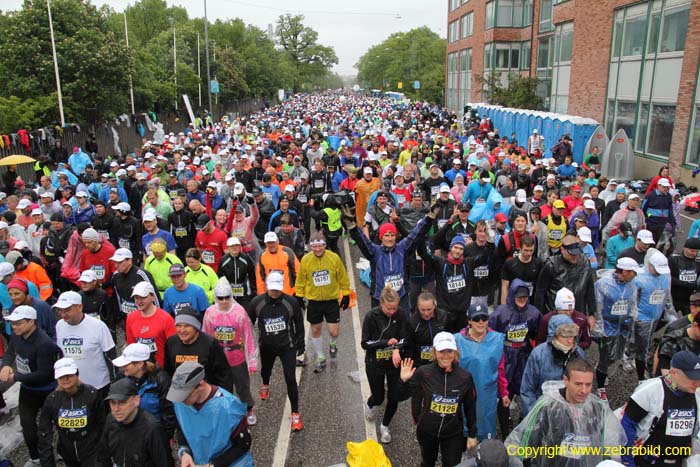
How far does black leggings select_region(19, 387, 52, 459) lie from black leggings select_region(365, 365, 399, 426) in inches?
124

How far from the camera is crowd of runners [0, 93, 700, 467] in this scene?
3812mm

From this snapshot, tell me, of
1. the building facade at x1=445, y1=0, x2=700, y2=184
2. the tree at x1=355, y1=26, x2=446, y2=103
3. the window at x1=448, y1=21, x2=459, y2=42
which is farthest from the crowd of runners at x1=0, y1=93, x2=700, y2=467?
the window at x1=448, y1=21, x2=459, y2=42

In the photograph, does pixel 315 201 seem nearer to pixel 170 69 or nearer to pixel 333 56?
pixel 170 69

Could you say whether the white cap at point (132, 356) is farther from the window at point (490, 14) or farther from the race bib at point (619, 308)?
the window at point (490, 14)

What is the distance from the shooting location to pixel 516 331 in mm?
5441

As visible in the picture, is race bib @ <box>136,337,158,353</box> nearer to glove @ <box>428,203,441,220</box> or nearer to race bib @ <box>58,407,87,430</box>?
race bib @ <box>58,407,87,430</box>

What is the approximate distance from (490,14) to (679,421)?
4488 centimetres

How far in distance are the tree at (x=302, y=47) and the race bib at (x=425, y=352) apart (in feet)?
415

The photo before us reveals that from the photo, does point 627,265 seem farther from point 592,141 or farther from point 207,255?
point 592,141

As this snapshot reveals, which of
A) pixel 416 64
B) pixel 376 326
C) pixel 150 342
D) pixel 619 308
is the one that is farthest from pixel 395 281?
pixel 416 64

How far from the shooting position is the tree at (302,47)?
127 metres

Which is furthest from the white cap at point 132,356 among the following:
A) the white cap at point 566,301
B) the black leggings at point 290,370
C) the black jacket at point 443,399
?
the white cap at point 566,301

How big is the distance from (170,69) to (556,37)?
28000mm

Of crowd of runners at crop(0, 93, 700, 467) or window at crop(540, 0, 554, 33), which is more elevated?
window at crop(540, 0, 554, 33)
